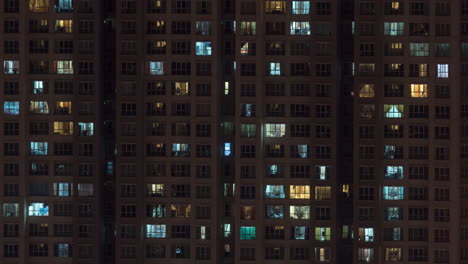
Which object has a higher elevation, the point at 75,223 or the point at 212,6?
the point at 212,6

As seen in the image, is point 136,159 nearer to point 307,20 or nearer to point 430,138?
point 307,20

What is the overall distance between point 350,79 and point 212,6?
17077 millimetres

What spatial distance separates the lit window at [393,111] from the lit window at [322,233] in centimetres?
1373

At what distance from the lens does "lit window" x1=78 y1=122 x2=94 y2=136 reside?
10319 centimetres

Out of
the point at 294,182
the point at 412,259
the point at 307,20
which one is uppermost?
the point at 307,20

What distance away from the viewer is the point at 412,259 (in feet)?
→ 328

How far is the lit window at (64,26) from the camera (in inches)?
4072

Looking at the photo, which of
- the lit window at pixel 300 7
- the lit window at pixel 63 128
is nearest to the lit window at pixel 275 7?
the lit window at pixel 300 7

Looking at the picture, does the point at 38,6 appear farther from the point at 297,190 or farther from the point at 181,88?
the point at 297,190

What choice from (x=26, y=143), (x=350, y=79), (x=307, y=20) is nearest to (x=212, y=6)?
(x=307, y=20)

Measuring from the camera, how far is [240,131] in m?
101

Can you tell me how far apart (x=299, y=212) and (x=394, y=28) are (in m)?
22.1

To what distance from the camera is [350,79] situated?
103688mm

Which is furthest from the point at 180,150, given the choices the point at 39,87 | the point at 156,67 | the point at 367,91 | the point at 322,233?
the point at 367,91
